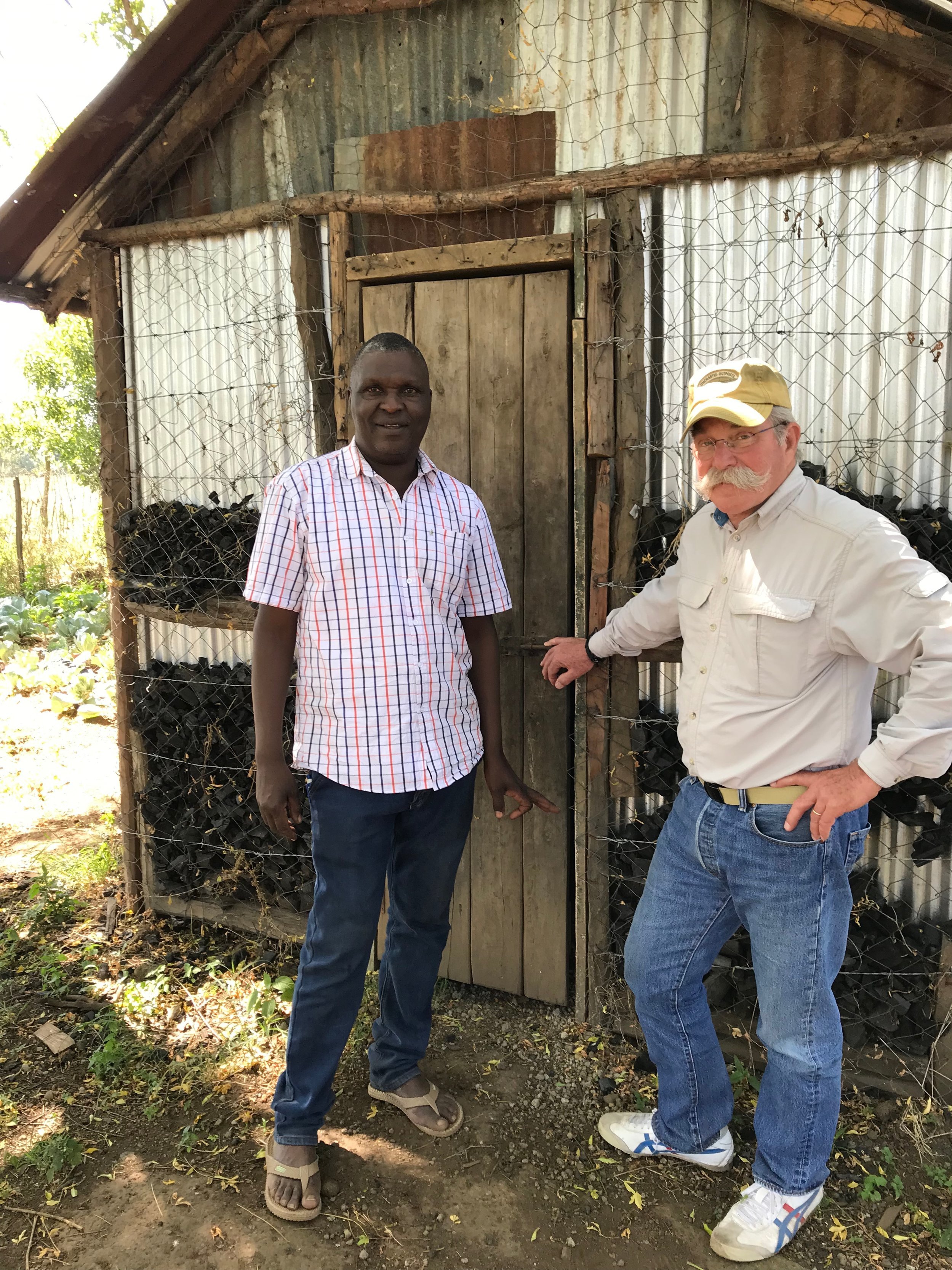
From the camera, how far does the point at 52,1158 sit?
2.92 metres

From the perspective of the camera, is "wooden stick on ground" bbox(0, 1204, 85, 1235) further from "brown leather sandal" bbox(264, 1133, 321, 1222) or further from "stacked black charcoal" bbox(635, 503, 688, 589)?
"stacked black charcoal" bbox(635, 503, 688, 589)

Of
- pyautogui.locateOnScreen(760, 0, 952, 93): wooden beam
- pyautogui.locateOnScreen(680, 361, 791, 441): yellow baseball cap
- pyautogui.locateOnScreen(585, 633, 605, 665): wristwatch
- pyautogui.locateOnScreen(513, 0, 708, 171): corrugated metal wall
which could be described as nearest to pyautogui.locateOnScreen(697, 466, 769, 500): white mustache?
pyautogui.locateOnScreen(680, 361, 791, 441): yellow baseball cap

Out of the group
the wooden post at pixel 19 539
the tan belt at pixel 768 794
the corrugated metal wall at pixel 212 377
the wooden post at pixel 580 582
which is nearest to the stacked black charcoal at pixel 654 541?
the wooden post at pixel 580 582

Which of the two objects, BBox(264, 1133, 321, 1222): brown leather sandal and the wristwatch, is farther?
the wristwatch

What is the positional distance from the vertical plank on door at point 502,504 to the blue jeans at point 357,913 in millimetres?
837

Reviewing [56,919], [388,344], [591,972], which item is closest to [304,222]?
[388,344]

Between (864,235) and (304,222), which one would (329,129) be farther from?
(864,235)

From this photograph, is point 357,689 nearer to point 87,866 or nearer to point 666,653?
point 666,653

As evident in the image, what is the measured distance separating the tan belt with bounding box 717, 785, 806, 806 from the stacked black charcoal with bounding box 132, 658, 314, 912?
Result: 218 cm

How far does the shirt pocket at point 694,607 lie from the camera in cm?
248

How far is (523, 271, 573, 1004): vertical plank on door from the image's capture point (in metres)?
3.39

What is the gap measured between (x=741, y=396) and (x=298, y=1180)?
8.89ft

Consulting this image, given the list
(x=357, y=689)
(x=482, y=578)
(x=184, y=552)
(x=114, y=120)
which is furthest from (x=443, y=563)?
(x=114, y=120)

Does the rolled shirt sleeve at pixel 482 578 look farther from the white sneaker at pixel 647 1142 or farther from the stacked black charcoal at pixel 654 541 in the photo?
the white sneaker at pixel 647 1142
